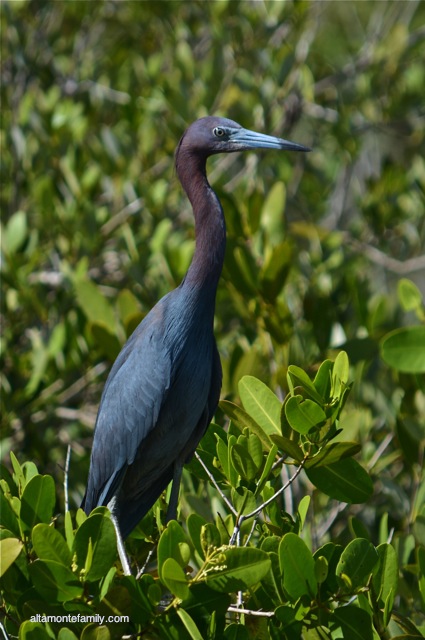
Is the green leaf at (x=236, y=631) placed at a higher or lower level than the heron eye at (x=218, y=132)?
lower

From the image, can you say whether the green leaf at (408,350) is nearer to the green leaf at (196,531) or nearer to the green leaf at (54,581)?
the green leaf at (196,531)

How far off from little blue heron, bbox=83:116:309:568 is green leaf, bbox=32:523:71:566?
82 centimetres

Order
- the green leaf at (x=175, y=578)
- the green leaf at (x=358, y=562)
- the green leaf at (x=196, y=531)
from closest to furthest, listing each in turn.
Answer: the green leaf at (x=175, y=578) < the green leaf at (x=196, y=531) < the green leaf at (x=358, y=562)

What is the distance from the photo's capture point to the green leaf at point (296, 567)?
249cm

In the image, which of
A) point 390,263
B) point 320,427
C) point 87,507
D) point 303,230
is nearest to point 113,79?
point 303,230

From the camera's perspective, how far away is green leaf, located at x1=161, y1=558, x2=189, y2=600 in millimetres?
2395

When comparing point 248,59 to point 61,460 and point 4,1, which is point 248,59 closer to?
point 4,1

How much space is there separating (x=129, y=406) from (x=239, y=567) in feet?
3.68

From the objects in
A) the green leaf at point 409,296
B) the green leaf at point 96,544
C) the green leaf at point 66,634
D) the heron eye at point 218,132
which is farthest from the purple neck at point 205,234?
the green leaf at point 66,634

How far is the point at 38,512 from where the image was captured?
262 centimetres

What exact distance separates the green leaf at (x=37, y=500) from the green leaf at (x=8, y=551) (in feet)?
0.41

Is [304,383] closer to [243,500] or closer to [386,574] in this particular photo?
[243,500]

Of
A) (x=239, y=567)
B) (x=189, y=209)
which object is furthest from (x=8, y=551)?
(x=189, y=209)

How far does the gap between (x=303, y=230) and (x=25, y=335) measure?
5.66 feet
